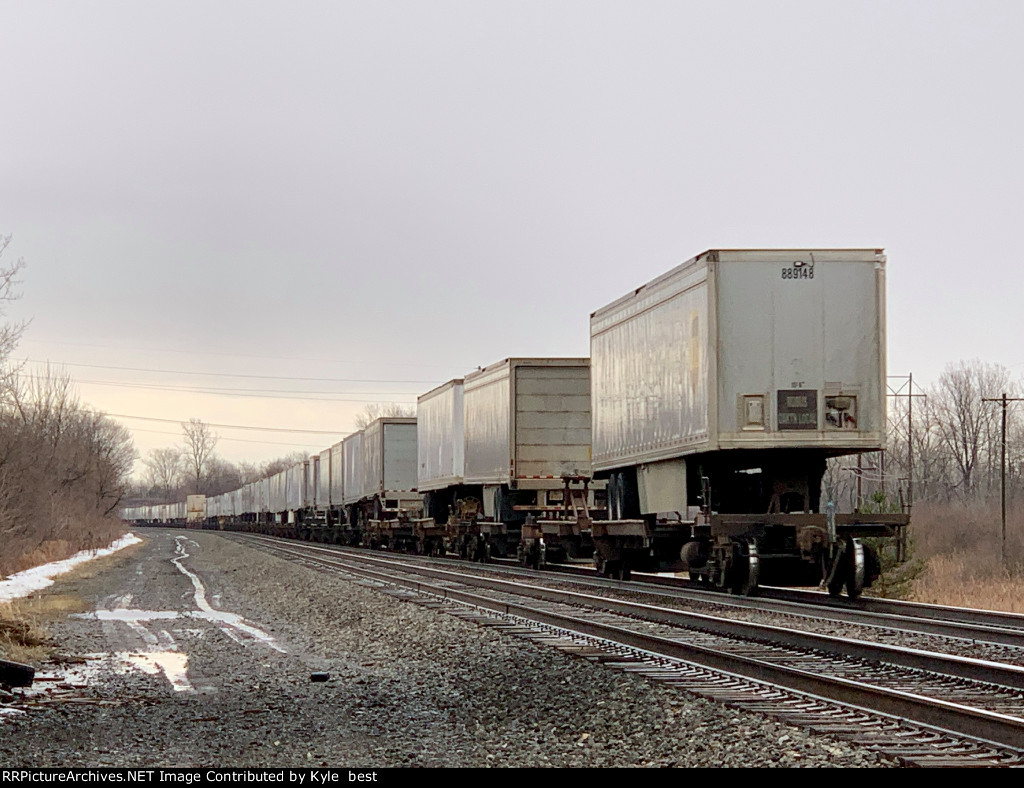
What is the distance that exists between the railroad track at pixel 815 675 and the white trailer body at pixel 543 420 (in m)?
9.42

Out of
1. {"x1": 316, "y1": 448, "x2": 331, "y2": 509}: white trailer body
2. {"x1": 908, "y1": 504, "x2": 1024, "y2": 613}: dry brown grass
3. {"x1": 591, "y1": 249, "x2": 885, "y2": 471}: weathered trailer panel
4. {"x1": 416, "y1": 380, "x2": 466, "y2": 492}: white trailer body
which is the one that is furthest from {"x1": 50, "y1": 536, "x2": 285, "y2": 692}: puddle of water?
{"x1": 316, "y1": 448, "x2": 331, "y2": 509}: white trailer body

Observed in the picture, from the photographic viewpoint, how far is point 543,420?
25.5 metres

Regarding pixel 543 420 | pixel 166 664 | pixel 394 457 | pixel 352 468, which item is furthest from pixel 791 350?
pixel 352 468

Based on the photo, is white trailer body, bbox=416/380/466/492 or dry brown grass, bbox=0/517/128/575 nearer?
dry brown grass, bbox=0/517/128/575

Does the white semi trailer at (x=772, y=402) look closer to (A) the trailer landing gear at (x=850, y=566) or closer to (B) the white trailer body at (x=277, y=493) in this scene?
(A) the trailer landing gear at (x=850, y=566)

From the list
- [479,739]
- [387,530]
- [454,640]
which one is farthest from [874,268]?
[387,530]

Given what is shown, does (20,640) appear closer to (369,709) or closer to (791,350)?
(369,709)

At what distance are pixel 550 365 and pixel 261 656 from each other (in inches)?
571

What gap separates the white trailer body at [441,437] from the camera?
30.3m

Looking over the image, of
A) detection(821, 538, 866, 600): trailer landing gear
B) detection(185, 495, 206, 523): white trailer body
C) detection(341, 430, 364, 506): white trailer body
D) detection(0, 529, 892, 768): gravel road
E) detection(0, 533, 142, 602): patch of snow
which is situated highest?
detection(341, 430, 364, 506): white trailer body

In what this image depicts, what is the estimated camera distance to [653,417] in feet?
59.1

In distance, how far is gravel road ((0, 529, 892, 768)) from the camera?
22.0ft

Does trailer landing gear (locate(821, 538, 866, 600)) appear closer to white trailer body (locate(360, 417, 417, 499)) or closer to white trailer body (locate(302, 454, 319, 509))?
white trailer body (locate(360, 417, 417, 499))

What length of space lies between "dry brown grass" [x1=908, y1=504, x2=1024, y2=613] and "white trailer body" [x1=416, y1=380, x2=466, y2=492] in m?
10.8
